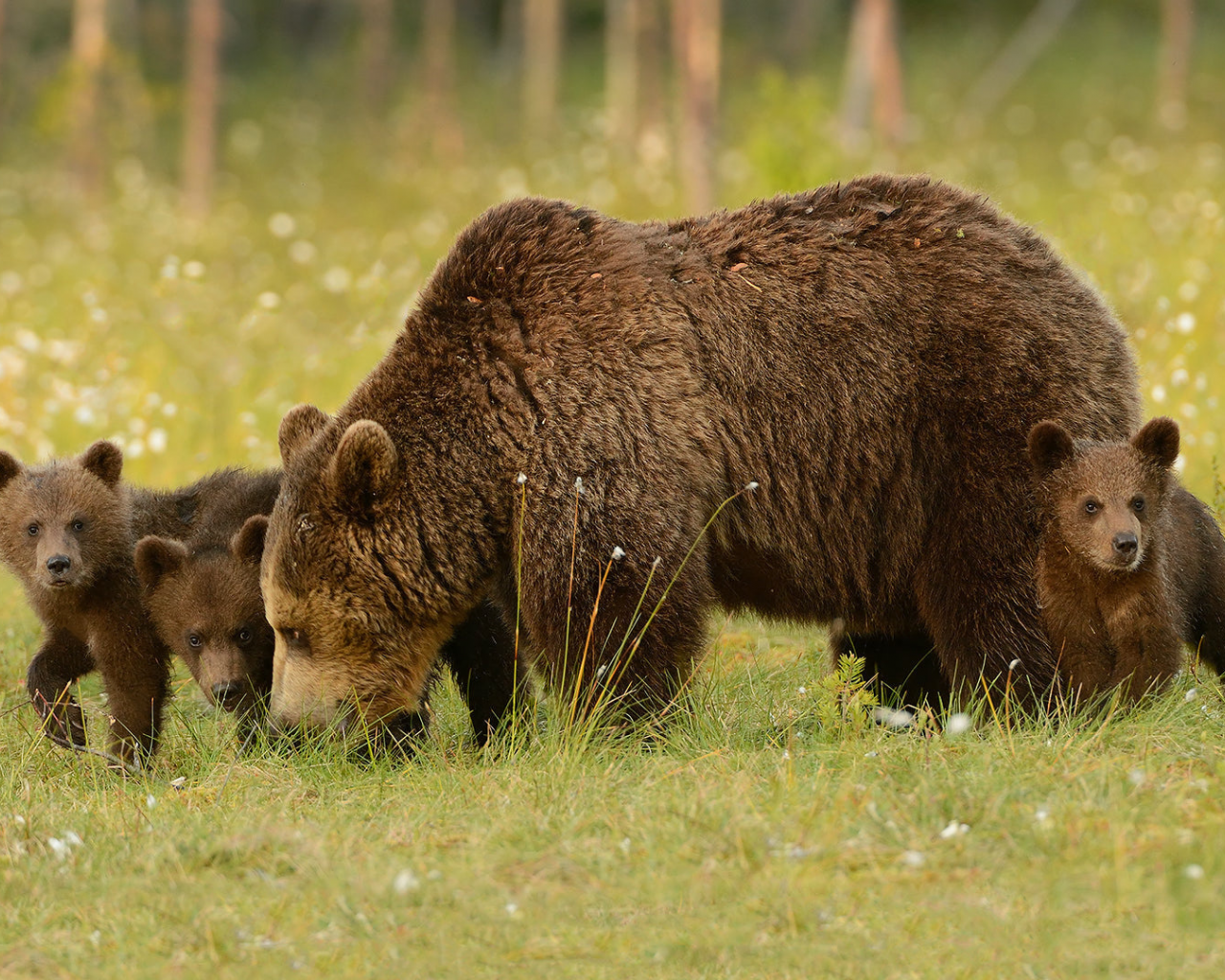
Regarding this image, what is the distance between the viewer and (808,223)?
6.22 m

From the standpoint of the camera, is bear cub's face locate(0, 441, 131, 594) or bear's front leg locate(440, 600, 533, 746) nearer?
bear cub's face locate(0, 441, 131, 594)

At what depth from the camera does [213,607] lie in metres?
6.36

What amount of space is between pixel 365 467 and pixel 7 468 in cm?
194

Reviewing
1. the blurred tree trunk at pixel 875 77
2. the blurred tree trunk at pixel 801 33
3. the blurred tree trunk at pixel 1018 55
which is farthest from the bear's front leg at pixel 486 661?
the blurred tree trunk at pixel 801 33

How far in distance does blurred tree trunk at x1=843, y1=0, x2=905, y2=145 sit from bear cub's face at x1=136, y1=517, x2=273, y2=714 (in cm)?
1749

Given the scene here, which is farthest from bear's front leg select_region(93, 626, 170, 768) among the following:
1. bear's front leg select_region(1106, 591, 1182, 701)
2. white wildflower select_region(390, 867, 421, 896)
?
bear's front leg select_region(1106, 591, 1182, 701)

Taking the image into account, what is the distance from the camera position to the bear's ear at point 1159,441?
18.4 feet

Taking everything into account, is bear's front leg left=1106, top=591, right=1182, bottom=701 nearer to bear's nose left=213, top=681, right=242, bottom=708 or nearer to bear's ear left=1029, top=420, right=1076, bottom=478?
bear's ear left=1029, top=420, right=1076, bottom=478

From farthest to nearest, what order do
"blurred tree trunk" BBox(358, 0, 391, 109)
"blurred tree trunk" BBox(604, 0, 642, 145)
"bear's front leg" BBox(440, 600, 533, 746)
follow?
"blurred tree trunk" BBox(358, 0, 391, 109) < "blurred tree trunk" BBox(604, 0, 642, 145) < "bear's front leg" BBox(440, 600, 533, 746)

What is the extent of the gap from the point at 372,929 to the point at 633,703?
5.57ft

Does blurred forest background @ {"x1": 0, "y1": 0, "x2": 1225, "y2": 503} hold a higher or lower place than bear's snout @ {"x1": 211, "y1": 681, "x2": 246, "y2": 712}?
higher

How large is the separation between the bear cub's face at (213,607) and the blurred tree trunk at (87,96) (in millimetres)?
14001

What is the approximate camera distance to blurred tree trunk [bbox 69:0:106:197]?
2100cm

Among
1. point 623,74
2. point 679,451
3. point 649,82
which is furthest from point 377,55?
point 679,451
